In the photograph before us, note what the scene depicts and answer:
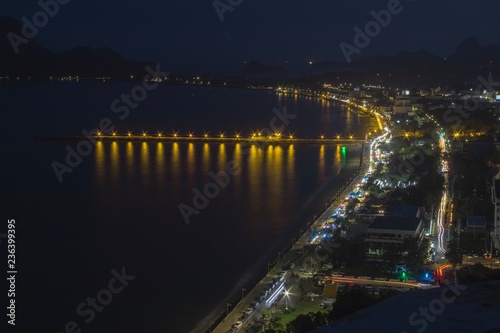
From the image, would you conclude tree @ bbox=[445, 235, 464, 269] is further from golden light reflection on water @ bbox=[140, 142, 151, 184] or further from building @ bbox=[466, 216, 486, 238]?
golden light reflection on water @ bbox=[140, 142, 151, 184]

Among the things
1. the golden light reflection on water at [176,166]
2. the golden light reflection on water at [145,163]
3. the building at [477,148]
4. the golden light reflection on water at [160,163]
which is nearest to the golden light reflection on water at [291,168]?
the golden light reflection on water at [176,166]

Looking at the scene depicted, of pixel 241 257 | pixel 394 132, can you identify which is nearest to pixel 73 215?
pixel 241 257

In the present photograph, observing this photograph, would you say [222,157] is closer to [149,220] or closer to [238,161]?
[238,161]

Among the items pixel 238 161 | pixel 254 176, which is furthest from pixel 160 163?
pixel 254 176

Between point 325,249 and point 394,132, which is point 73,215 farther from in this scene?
point 394,132

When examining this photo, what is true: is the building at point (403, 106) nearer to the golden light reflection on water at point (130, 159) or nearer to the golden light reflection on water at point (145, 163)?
the golden light reflection on water at point (145, 163)

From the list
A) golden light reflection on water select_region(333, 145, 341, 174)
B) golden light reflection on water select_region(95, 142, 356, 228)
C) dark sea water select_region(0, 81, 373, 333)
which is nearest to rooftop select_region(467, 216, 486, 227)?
dark sea water select_region(0, 81, 373, 333)
